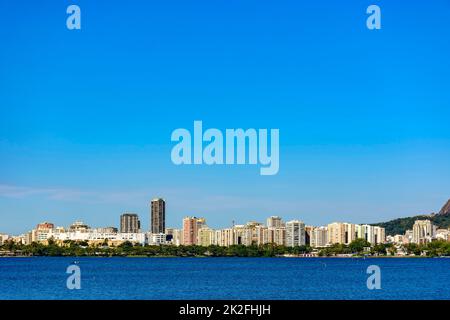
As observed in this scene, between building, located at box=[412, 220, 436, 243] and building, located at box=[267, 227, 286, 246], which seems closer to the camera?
building, located at box=[267, 227, 286, 246]

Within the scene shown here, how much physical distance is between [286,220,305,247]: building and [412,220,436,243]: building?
22180mm

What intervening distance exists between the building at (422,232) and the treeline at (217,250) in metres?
4.68

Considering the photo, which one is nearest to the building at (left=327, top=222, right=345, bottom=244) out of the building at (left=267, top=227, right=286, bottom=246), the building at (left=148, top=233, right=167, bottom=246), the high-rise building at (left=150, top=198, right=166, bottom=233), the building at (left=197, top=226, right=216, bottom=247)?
the building at (left=267, top=227, right=286, bottom=246)

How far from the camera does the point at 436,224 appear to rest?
10369 centimetres

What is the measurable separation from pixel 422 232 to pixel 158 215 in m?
48.4

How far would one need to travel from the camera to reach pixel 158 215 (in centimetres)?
5434

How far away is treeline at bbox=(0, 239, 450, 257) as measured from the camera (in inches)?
2847

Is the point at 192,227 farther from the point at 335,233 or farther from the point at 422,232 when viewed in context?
the point at 422,232

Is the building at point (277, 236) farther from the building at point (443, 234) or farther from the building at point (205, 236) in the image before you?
the building at point (443, 234)

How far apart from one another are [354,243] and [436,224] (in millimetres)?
32762

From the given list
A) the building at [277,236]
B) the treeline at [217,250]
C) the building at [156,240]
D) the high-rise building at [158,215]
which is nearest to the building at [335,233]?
the treeline at [217,250]

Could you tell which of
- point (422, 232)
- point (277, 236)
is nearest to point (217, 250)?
point (277, 236)

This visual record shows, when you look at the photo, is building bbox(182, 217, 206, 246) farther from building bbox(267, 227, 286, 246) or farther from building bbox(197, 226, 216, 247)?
building bbox(267, 227, 286, 246)
